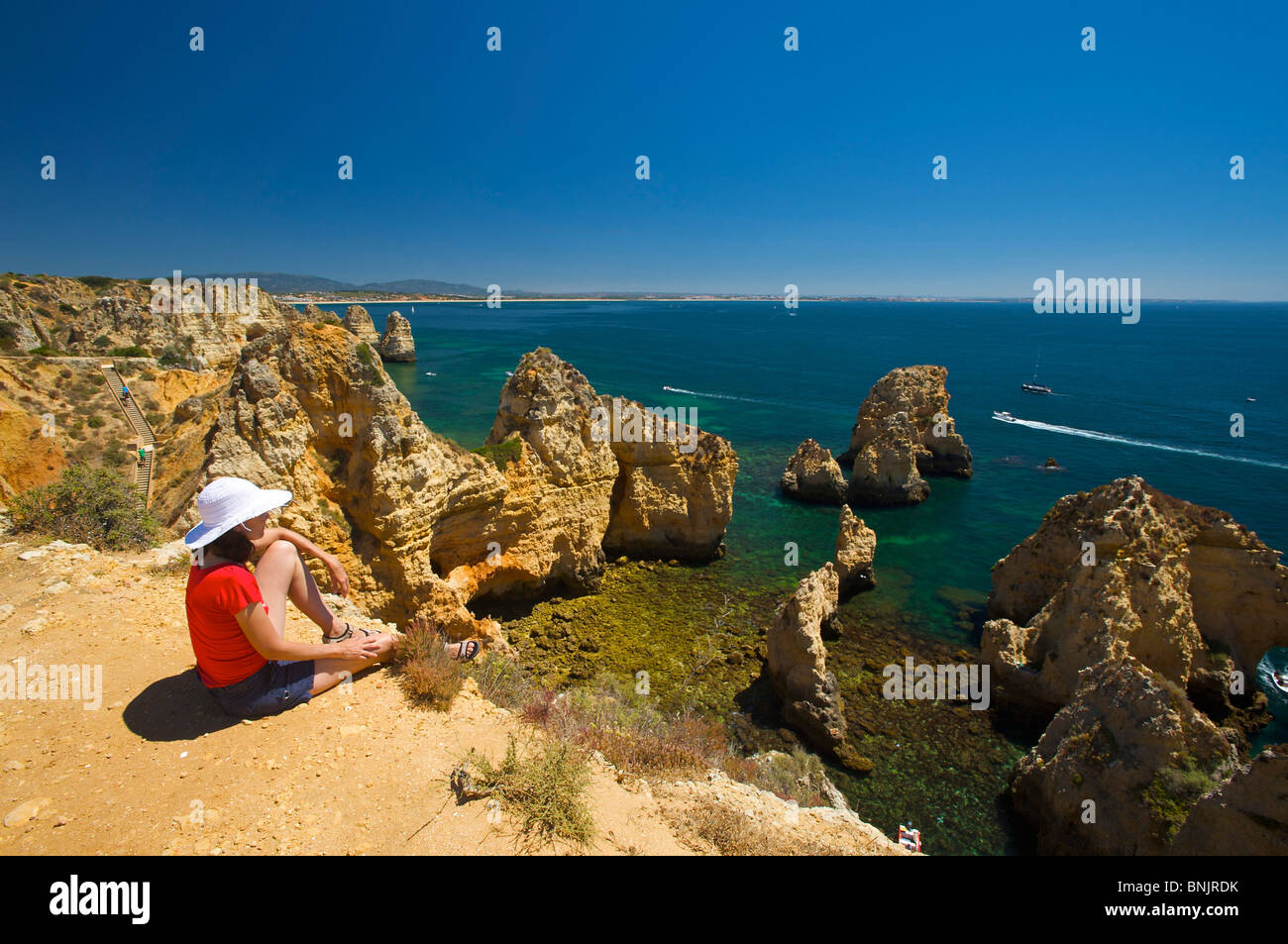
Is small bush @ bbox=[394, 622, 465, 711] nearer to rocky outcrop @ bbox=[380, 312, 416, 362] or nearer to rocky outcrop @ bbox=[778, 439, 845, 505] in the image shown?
rocky outcrop @ bbox=[778, 439, 845, 505]

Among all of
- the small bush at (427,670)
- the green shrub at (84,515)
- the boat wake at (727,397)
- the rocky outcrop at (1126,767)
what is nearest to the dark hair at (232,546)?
the small bush at (427,670)

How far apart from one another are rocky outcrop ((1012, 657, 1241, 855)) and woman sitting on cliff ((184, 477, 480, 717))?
12419mm

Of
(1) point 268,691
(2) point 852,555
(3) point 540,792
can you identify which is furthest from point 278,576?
(2) point 852,555

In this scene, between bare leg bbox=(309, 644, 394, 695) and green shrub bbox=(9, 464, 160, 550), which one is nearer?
bare leg bbox=(309, 644, 394, 695)

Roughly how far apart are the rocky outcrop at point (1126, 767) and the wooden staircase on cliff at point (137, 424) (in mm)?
26499

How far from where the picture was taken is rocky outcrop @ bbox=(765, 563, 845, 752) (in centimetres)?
1434

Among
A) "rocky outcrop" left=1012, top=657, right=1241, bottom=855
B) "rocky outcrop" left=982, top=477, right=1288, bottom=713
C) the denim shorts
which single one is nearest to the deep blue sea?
"rocky outcrop" left=982, top=477, right=1288, bottom=713

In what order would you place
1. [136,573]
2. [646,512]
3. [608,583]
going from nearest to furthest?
1. [136,573]
2. [608,583]
3. [646,512]

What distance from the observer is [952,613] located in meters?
21.8

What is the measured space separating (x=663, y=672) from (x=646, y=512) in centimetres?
774

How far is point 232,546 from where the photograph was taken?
16.1 feet
